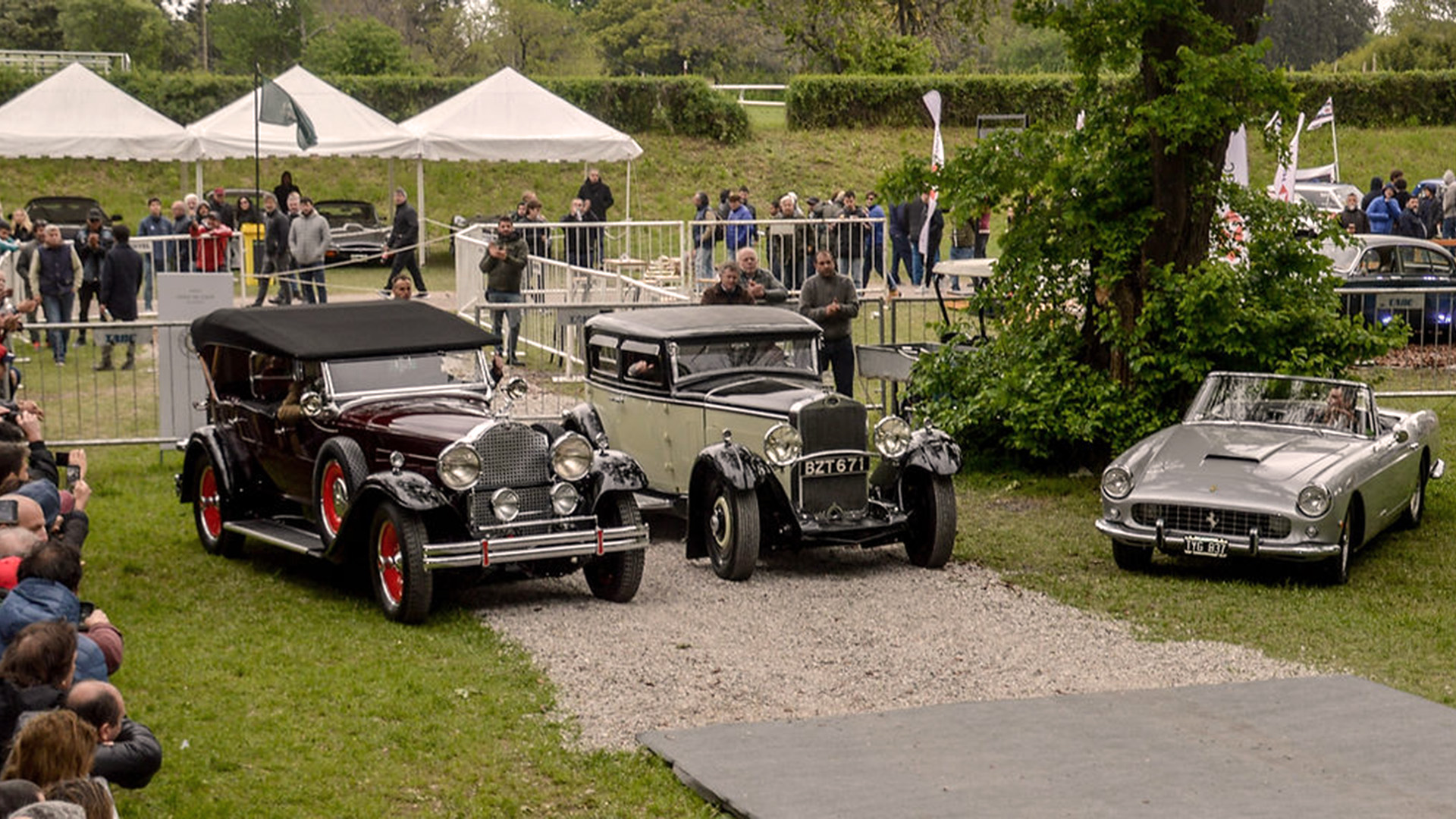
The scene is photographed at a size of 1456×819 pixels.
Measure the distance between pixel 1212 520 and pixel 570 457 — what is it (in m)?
4.24

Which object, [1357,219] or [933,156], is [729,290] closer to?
[933,156]

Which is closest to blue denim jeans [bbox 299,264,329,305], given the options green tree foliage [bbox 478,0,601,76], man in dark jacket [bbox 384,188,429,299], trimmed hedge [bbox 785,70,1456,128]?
man in dark jacket [bbox 384,188,429,299]

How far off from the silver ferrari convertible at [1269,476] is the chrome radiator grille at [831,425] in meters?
1.75

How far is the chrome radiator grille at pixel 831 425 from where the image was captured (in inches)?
469

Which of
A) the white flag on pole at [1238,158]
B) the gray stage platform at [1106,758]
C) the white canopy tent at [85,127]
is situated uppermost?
the white canopy tent at [85,127]

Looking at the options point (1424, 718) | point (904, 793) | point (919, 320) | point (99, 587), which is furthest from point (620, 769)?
point (919, 320)

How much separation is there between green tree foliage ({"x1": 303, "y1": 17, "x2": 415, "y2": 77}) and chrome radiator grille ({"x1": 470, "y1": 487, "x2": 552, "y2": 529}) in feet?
142

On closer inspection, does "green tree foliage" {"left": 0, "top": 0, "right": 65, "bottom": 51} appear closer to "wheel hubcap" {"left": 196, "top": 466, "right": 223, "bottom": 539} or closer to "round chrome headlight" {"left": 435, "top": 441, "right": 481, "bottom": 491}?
"wheel hubcap" {"left": 196, "top": 466, "right": 223, "bottom": 539}

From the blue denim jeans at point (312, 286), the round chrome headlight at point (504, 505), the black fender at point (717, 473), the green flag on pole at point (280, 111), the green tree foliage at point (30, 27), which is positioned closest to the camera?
the round chrome headlight at point (504, 505)

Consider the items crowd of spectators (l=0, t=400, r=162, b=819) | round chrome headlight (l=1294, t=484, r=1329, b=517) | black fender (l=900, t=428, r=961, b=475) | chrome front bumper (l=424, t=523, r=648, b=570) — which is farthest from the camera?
black fender (l=900, t=428, r=961, b=475)

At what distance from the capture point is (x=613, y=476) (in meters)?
11.1

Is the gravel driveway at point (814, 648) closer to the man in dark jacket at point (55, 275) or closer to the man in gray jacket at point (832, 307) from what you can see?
the man in gray jacket at point (832, 307)

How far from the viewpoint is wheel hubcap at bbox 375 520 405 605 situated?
1073cm

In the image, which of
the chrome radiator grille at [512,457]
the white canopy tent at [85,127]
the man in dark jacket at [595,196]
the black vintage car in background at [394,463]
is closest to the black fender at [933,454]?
the black vintage car in background at [394,463]
